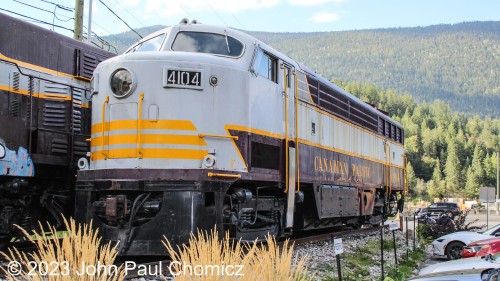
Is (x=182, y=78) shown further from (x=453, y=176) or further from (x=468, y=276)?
(x=453, y=176)

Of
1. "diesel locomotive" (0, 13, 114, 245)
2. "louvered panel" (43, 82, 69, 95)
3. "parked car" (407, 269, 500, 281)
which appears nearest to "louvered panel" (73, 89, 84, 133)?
"diesel locomotive" (0, 13, 114, 245)

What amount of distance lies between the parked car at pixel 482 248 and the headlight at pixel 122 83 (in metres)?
7.51

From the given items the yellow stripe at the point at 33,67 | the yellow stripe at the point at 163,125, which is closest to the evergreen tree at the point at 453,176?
the yellow stripe at the point at 33,67

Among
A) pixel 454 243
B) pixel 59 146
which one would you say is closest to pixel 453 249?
pixel 454 243

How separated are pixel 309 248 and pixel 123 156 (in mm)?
5215

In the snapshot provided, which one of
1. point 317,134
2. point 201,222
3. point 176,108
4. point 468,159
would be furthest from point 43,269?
point 468,159

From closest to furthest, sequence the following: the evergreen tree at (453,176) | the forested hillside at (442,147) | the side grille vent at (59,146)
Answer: the side grille vent at (59,146)
the evergreen tree at (453,176)
the forested hillside at (442,147)

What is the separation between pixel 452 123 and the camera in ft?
526

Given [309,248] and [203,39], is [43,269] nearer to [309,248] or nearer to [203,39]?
[203,39]

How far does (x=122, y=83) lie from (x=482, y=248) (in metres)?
7.85

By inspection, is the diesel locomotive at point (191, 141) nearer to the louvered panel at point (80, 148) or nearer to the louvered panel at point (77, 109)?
the louvered panel at point (80, 148)

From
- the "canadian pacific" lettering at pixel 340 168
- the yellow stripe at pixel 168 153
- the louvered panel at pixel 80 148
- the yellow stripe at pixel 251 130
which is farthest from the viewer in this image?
the "canadian pacific" lettering at pixel 340 168

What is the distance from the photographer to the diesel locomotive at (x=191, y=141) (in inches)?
302

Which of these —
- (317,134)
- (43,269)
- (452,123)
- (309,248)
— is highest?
(452,123)
